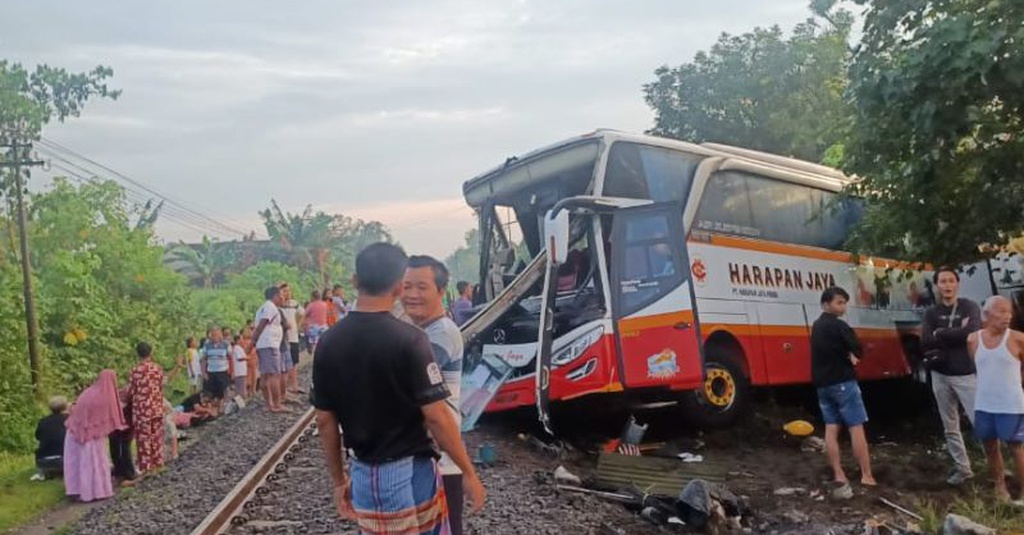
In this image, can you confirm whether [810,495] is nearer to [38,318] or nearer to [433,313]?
[433,313]

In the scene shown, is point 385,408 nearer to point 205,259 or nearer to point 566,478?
point 566,478

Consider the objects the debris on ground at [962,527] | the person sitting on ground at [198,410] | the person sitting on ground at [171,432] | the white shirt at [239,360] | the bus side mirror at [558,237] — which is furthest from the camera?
the white shirt at [239,360]

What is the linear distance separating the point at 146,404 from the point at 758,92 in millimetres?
21245

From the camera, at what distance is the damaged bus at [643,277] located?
8.73m

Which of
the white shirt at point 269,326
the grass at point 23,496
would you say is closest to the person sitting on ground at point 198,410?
the grass at point 23,496

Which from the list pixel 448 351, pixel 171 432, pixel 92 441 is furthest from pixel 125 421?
pixel 448 351

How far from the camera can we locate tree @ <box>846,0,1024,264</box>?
7.15 metres

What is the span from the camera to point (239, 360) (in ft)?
51.6

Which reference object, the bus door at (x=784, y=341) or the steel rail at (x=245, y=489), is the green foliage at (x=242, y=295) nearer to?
the steel rail at (x=245, y=489)

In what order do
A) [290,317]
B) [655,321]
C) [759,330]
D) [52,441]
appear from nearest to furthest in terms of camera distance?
[655,321] → [759,330] → [52,441] → [290,317]

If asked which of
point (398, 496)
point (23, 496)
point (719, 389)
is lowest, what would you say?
point (23, 496)

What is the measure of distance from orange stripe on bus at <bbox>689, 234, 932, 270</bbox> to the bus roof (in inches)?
35.7

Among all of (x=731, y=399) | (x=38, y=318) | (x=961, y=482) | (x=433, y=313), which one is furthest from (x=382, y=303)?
(x=38, y=318)

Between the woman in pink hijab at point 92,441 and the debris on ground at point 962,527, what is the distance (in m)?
7.79
